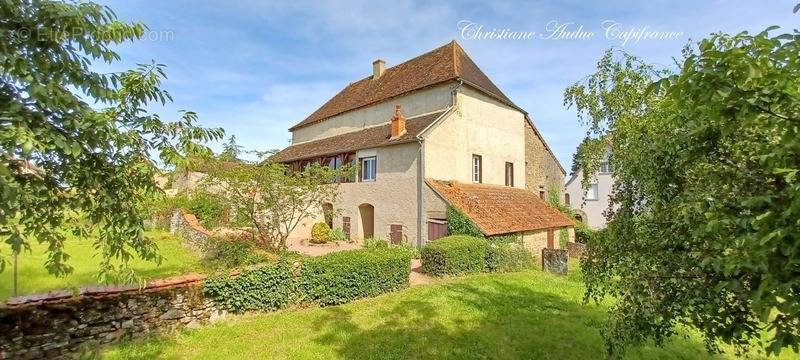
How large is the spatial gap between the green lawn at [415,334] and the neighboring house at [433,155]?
18.2 feet

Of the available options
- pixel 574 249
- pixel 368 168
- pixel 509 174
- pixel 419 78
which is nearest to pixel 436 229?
pixel 368 168

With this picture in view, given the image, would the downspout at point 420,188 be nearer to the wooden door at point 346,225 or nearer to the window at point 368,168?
the window at point 368,168

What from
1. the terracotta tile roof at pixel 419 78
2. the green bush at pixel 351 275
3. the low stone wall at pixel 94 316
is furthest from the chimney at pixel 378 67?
the low stone wall at pixel 94 316

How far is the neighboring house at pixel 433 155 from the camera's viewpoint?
17219 mm

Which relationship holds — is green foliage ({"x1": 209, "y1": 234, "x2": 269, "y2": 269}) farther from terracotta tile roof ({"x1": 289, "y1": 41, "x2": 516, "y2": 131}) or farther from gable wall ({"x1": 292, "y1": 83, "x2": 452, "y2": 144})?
terracotta tile roof ({"x1": 289, "y1": 41, "x2": 516, "y2": 131})

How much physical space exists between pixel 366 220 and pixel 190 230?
8539 mm

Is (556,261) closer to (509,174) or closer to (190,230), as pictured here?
(509,174)

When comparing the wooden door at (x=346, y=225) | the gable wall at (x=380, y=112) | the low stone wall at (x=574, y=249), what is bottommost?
the low stone wall at (x=574, y=249)

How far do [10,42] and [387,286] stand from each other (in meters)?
9.50

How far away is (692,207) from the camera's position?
130 inches

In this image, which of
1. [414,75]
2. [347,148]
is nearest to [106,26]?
[347,148]

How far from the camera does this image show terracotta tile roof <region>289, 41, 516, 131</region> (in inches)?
798

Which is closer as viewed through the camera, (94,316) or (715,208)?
(715,208)

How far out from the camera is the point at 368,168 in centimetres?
1986
